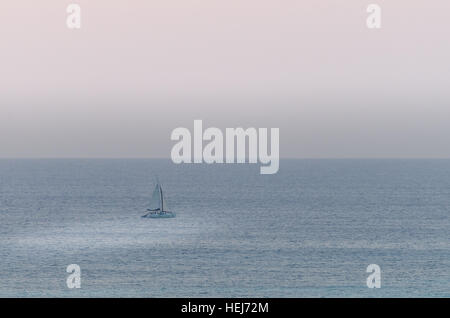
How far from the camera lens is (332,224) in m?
153

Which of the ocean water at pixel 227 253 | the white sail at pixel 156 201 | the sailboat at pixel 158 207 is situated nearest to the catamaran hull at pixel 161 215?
the sailboat at pixel 158 207

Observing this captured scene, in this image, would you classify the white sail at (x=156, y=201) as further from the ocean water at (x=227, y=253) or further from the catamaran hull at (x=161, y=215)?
the ocean water at (x=227, y=253)

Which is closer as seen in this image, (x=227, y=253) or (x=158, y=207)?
(x=227, y=253)

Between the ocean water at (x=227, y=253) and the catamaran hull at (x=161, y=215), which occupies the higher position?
the catamaran hull at (x=161, y=215)

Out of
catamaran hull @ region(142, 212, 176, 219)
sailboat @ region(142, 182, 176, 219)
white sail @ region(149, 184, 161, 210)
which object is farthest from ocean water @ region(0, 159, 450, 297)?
white sail @ region(149, 184, 161, 210)

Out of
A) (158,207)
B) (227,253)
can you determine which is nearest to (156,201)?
(158,207)

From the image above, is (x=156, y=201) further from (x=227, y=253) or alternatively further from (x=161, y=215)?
(x=227, y=253)

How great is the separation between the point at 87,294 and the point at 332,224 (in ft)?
255

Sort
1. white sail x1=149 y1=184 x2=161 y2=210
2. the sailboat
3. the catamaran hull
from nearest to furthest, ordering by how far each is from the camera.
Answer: the sailboat
white sail x1=149 y1=184 x2=161 y2=210
the catamaran hull

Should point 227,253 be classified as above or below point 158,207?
below

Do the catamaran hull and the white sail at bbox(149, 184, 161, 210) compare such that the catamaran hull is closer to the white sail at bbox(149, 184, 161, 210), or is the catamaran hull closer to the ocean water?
the ocean water

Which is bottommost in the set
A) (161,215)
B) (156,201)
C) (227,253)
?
(227,253)

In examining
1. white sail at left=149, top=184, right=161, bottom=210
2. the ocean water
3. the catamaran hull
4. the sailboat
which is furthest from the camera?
the catamaran hull
